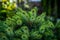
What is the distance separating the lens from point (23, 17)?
4.73m

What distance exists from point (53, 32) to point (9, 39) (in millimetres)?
862

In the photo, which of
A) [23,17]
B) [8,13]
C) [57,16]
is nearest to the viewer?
[23,17]

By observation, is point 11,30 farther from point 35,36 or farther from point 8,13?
point 8,13

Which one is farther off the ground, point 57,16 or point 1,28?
point 1,28

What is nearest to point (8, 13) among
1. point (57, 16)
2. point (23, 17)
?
point (23, 17)

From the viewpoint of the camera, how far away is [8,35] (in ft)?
14.5

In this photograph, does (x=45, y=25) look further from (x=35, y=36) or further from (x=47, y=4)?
(x=47, y=4)

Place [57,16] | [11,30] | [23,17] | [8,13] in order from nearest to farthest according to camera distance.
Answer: [11,30] < [23,17] < [8,13] < [57,16]

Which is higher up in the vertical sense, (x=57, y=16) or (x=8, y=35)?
(x=8, y=35)

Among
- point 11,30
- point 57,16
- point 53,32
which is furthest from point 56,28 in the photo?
point 57,16

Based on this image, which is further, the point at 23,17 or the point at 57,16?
the point at 57,16

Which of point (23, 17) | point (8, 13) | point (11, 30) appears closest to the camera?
point (11, 30)

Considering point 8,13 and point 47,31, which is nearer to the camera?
point 47,31

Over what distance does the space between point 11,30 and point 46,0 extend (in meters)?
9.05
